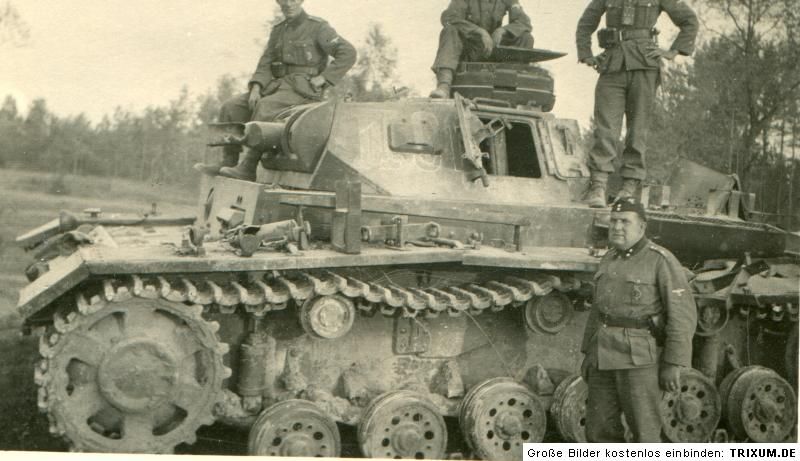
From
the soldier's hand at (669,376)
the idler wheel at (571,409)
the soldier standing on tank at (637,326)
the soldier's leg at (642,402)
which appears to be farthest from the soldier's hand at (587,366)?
the idler wheel at (571,409)

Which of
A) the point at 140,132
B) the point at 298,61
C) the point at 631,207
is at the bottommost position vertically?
the point at 631,207

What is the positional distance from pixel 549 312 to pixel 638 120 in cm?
219

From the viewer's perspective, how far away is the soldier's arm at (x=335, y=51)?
8625 mm

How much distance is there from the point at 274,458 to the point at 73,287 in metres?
1.89

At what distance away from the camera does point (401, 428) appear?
617 cm

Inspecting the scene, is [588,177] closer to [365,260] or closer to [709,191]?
[709,191]

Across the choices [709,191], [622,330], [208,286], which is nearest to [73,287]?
[208,286]

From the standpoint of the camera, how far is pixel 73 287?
5348 millimetres

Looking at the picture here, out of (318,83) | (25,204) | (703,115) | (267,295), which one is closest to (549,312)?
(267,295)

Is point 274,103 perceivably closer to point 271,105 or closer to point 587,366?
point 271,105

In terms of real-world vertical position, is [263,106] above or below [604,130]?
above

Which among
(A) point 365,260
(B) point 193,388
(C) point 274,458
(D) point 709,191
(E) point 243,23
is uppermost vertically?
(E) point 243,23

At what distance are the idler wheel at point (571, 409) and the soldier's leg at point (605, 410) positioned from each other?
0.71m

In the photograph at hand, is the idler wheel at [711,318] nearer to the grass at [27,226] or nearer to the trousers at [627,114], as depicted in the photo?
the trousers at [627,114]
